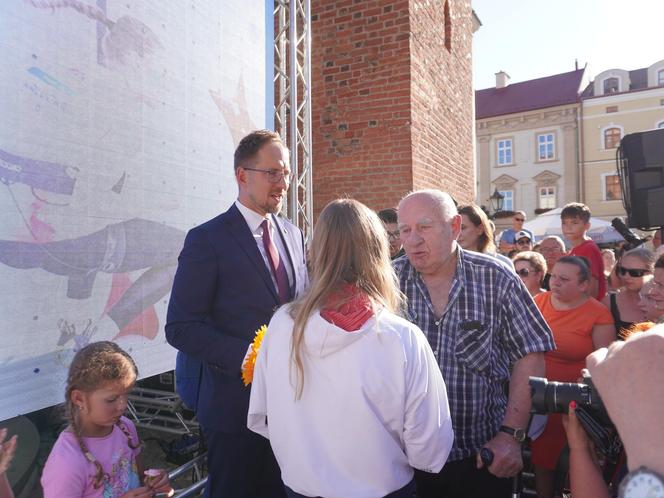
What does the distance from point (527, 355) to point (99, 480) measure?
172cm

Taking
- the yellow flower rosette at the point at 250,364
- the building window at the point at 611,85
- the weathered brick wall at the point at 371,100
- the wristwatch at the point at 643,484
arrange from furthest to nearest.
A: the building window at the point at 611,85 → the weathered brick wall at the point at 371,100 → the yellow flower rosette at the point at 250,364 → the wristwatch at the point at 643,484

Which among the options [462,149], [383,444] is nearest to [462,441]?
[383,444]

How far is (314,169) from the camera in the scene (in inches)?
243

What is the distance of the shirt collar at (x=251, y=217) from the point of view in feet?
7.18

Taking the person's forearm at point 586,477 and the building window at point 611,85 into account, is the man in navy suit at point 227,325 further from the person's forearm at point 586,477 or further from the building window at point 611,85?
the building window at point 611,85

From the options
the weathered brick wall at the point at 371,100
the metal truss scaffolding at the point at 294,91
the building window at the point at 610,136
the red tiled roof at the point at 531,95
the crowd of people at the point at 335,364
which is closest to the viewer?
the crowd of people at the point at 335,364

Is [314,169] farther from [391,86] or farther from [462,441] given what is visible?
[462,441]

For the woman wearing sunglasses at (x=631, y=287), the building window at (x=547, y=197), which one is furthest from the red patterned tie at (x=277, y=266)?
the building window at (x=547, y=197)

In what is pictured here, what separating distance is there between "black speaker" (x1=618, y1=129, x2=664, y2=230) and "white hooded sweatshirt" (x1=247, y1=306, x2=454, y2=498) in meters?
1.82

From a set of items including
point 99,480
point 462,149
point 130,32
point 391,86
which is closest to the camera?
point 99,480

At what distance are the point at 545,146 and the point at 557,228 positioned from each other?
1909 centimetres

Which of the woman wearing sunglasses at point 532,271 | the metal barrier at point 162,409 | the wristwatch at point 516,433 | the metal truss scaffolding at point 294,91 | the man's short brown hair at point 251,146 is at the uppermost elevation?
the metal truss scaffolding at point 294,91

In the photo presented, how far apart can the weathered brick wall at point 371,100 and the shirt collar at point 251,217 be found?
368 centimetres

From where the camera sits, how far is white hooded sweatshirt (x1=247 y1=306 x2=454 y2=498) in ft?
4.73
